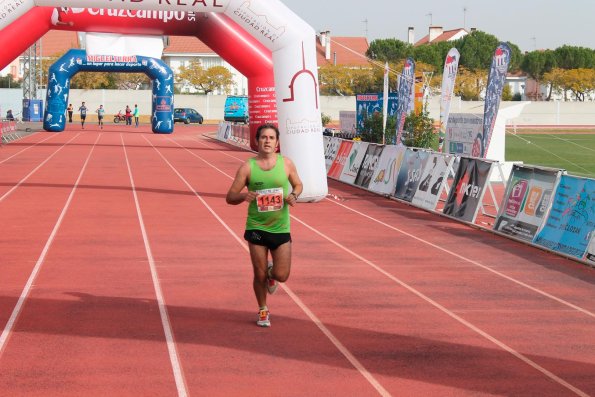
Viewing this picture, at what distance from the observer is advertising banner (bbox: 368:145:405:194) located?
2250 centimetres

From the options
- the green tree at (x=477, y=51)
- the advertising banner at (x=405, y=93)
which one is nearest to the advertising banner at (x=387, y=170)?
the advertising banner at (x=405, y=93)

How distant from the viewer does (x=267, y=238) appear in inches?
345

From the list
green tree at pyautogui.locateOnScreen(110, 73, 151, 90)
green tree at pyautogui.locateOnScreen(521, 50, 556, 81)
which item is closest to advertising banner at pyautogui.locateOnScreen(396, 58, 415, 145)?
green tree at pyautogui.locateOnScreen(110, 73, 151, 90)

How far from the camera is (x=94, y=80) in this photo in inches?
3962

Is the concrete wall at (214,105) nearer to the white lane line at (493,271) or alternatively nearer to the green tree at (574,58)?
the green tree at (574,58)

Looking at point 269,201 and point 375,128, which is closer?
point 269,201

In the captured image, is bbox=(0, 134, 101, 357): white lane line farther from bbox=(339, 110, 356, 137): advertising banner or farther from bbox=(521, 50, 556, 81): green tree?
bbox=(521, 50, 556, 81): green tree

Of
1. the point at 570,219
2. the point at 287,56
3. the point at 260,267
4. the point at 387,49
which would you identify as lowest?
the point at 570,219

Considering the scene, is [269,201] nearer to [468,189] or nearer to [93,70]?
[468,189]

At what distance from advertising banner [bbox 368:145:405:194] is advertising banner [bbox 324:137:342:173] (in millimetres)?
4658

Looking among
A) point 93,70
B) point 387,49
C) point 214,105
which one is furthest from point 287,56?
point 387,49

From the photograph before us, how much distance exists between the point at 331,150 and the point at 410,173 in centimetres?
802

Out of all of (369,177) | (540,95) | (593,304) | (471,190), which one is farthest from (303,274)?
(540,95)

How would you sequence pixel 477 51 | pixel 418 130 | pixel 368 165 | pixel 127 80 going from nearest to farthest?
pixel 368 165 < pixel 418 130 < pixel 127 80 < pixel 477 51
